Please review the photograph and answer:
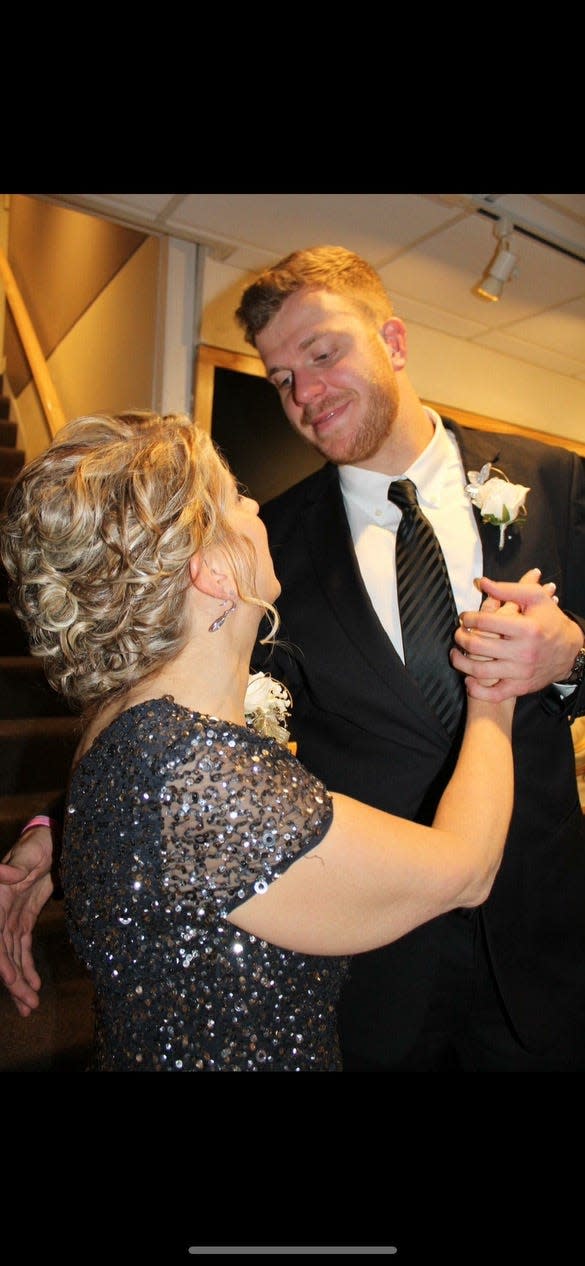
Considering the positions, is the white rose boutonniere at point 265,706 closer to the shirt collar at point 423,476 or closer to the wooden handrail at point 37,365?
the shirt collar at point 423,476

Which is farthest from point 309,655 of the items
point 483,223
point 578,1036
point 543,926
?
point 483,223

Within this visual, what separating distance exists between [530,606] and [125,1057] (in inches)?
38.2

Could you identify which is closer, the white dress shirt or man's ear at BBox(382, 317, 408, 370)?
the white dress shirt

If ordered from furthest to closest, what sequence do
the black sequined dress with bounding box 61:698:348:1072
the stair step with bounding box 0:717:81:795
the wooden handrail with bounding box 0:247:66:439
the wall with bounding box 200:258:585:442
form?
the wall with bounding box 200:258:585:442 → the wooden handrail with bounding box 0:247:66:439 → the stair step with bounding box 0:717:81:795 → the black sequined dress with bounding box 61:698:348:1072

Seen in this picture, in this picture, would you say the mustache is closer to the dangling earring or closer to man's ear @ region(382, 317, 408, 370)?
man's ear @ region(382, 317, 408, 370)

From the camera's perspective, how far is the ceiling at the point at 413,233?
355cm

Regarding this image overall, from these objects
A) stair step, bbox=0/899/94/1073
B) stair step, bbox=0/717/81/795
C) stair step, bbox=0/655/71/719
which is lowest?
stair step, bbox=0/899/94/1073

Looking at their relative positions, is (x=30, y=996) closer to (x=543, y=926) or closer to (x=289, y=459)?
(x=543, y=926)

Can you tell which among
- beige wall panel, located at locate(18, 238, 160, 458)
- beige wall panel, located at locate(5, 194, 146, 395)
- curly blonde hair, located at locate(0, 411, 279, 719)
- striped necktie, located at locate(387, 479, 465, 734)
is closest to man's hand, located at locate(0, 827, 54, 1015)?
curly blonde hair, located at locate(0, 411, 279, 719)

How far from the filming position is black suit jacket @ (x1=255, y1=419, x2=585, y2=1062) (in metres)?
1.49

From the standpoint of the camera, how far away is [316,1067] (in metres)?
1.18

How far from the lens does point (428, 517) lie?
1717 millimetres

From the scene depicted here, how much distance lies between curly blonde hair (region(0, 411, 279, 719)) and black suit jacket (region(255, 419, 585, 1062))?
18.5 inches

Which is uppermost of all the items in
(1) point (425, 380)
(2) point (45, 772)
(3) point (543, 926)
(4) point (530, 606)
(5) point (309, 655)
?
(1) point (425, 380)
